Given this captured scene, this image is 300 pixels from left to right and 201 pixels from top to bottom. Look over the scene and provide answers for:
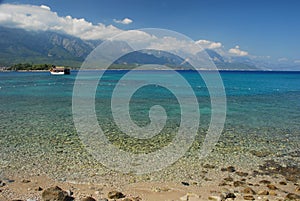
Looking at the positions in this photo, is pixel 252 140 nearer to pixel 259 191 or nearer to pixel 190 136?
pixel 190 136

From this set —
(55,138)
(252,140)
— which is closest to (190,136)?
(252,140)

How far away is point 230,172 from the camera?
36.0ft

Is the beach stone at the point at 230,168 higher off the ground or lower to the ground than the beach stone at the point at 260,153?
lower

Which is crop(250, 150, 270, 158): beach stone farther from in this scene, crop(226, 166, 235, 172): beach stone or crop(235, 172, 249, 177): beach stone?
crop(235, 172, 249, 177): beach stone

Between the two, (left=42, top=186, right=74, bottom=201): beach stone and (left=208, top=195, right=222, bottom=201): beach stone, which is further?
(left=208, top=195, right=222, bottom=201): beach stone

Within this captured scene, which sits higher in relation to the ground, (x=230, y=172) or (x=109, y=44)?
(x=109, y=44)

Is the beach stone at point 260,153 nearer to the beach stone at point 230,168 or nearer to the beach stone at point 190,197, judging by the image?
the beach stone at point 230,168

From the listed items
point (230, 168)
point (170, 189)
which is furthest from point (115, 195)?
point (230, 168)

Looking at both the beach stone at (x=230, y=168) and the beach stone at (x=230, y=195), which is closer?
the beach stone at (x=230, y=195)

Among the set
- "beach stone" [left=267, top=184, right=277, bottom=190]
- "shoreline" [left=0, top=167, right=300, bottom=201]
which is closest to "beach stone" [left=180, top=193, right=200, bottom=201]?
"shoreline" [left=0, top=167, right=300, bottom=201]

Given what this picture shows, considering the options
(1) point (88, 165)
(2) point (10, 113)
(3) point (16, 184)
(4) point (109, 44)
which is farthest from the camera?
(2) point (10, 113)

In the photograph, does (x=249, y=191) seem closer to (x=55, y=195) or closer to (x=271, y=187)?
(x=271, y=187)

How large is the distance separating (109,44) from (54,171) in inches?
212

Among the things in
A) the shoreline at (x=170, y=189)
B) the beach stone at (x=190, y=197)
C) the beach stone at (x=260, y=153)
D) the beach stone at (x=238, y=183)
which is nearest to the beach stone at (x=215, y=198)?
the shoreline at (x=170, y=189)
